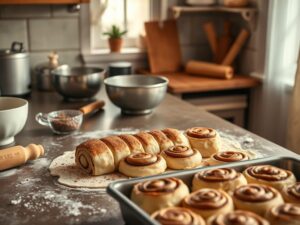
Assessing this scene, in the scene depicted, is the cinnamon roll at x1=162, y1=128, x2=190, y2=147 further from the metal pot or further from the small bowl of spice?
the metal pot

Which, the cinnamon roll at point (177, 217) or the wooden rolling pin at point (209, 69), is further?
the wooden rolling pin at point (209, 69)

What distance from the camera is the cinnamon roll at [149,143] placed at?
125cm

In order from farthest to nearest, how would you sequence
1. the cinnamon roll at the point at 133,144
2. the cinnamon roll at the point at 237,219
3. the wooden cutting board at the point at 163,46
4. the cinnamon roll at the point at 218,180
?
1. the wooden cutting board at the point at 163,46
2. the cinnamon roll at the point at 133,144
3. the cinnamon roll at the point at 218,180
4. the cinnamon roll at the point at 237,219

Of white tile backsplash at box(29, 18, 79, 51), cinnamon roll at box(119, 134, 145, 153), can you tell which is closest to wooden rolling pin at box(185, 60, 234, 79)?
white tile backsplash at box(29, 18, 79, 51)

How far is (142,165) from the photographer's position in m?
1.12

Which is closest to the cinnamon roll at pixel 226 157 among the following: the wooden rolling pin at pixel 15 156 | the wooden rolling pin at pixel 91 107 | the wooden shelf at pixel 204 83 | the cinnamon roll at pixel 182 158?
the cinnamon roll at pixel 182 158

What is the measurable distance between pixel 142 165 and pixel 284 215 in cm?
42

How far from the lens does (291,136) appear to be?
197 centimetres

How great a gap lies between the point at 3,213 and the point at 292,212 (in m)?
0.59

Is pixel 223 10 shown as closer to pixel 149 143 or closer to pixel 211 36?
pixel 211 36

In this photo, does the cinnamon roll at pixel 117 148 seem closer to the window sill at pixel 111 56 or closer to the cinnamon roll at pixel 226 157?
the cinnamon roll at pixel 226 157

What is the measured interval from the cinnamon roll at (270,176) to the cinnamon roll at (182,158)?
232mm

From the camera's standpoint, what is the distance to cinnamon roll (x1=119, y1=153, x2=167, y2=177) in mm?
1119

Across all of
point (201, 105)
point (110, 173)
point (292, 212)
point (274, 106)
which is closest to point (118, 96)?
point (110, 173)
